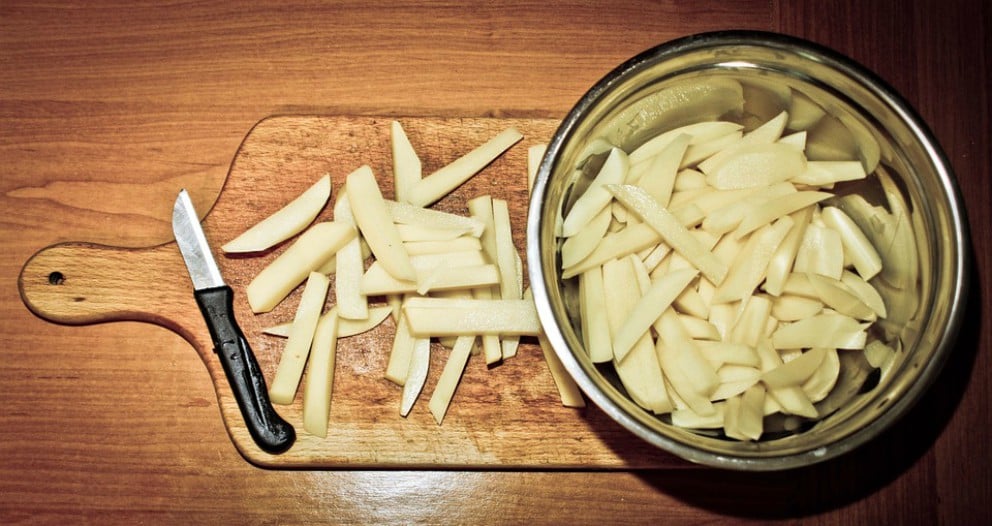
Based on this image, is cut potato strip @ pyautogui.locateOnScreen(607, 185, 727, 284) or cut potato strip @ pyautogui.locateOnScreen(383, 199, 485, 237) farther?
cut potato strip @ pyautogui.locateOnScreen(383, 199, 485, 237)

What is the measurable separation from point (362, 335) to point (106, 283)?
1.63 ft

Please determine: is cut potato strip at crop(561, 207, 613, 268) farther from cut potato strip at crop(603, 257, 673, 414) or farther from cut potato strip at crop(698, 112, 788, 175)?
cut potato strip at crop(698, 112, 788, 175)

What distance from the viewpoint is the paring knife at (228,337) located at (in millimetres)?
1310

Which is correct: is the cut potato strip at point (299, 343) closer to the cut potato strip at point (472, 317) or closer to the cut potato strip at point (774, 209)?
the cut potato strip at point (472, 317)

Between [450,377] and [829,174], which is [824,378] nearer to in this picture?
[829,174]

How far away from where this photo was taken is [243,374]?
51.8 inches

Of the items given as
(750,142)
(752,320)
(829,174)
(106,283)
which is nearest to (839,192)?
(829,174)

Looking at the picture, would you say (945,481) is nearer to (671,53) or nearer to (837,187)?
(837,187)

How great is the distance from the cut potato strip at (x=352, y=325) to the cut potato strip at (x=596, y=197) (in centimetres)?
38

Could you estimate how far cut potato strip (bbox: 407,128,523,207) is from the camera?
1.36m

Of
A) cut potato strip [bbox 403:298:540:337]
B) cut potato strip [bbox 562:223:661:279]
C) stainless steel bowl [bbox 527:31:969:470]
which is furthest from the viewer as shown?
cut potato strip [bbox 403:298:540:337]

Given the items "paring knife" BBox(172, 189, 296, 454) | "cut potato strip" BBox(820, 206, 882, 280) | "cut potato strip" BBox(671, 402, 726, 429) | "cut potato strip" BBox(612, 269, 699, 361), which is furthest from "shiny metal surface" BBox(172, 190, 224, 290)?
"cut potato strip" BBox(820, 206, 882, 280)

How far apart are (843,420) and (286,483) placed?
1016mm

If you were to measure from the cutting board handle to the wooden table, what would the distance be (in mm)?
105
